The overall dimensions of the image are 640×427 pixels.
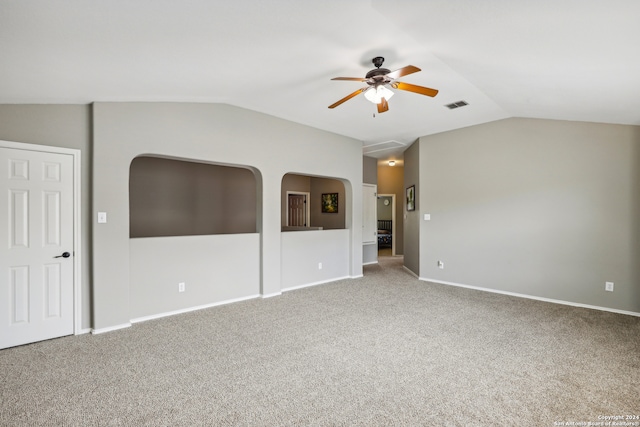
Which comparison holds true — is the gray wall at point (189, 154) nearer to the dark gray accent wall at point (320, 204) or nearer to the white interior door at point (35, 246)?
the white interior door at point (35, 246)

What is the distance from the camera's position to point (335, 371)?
8.29ft

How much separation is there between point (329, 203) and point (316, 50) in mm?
6228

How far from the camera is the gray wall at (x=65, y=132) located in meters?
3.00

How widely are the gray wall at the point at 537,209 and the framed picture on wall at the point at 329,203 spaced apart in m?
3.10

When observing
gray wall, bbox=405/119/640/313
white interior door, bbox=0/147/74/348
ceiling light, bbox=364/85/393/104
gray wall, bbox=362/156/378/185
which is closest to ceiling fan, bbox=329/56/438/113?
ceiling light, bbox=364/85/393/104

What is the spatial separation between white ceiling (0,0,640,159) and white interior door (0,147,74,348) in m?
0.66

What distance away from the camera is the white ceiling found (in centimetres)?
191

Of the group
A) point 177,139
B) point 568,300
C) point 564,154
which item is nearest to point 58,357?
point 177,139

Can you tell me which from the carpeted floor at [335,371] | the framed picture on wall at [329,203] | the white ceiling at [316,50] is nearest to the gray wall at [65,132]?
the white ceiling at [316,50]

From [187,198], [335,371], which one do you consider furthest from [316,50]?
[187,198]

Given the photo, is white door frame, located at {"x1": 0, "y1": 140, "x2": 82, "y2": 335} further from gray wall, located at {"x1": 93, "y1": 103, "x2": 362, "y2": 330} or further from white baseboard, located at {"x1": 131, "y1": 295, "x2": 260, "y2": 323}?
white baseboard, located at {"x1": 131, "y1": 295, "x2": 260, "y2": 323}

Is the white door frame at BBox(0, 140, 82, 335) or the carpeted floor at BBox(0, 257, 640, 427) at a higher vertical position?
the white door frame at BBox(0, 140, 82, 335)

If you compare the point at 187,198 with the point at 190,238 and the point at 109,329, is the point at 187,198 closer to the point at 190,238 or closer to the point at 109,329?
the point at 190,238

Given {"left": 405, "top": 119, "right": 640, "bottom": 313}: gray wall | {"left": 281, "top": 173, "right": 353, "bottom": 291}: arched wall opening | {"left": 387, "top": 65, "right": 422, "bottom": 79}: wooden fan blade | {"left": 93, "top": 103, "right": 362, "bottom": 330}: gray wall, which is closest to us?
{"left": 387, "top": 65, "right": 422, "bottom": 79}: wooden fan blade
